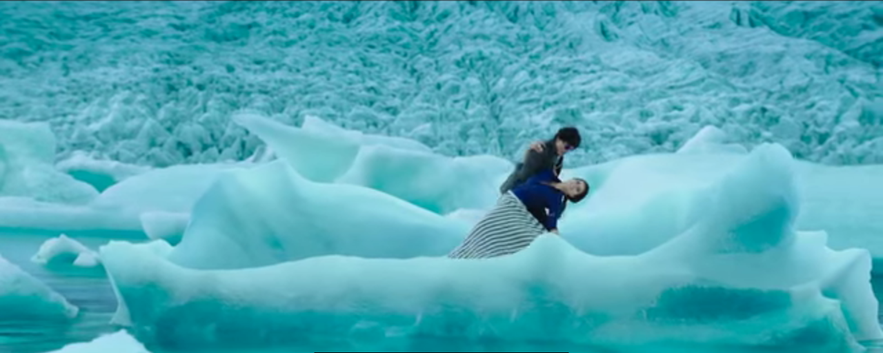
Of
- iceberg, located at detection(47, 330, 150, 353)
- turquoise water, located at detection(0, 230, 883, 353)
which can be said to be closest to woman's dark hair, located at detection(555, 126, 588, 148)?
turquoise water, located at detection(0, 230, 883, 353)

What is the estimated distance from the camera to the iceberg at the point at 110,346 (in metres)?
2.60

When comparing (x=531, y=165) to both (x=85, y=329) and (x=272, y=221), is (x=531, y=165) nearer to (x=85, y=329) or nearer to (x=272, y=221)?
(x=272, y=221)

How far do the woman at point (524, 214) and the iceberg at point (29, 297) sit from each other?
1466 millimetres

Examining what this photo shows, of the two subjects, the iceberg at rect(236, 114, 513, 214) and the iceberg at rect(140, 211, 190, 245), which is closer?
the iceberg at rect(236, 114, 513, 214)

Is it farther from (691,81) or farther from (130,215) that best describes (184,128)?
(691,81)

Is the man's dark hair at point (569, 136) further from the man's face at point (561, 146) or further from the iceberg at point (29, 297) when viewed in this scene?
the iceberg at point (29, 297)

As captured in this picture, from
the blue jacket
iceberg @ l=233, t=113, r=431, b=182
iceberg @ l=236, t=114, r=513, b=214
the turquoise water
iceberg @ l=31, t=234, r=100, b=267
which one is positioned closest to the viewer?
the turquoise water

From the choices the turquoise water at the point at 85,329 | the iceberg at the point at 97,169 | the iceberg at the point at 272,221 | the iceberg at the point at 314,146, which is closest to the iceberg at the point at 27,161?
the turquoise water at the point at 85,329

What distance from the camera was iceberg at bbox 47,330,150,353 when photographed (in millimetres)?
2602

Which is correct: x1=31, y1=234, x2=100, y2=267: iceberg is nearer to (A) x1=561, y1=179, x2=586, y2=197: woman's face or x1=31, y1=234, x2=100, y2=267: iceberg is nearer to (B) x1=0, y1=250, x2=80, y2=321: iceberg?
(B) x1=0, y1=250, x2=80, y2=321: iceberg

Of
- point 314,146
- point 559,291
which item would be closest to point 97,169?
point 314,146

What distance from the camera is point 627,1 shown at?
6961mm

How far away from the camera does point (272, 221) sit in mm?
3146

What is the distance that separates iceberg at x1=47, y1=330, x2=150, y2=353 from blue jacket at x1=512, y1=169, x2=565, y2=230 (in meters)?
1.03
